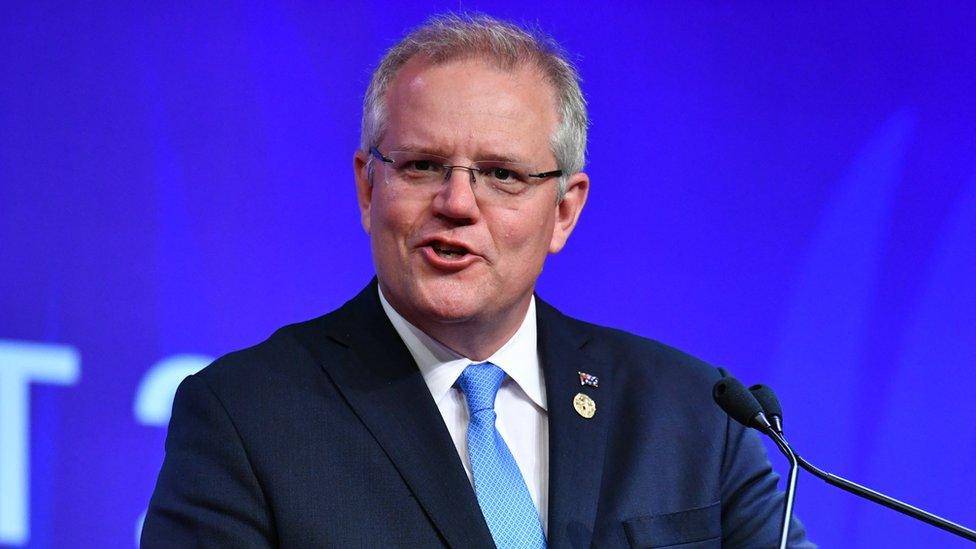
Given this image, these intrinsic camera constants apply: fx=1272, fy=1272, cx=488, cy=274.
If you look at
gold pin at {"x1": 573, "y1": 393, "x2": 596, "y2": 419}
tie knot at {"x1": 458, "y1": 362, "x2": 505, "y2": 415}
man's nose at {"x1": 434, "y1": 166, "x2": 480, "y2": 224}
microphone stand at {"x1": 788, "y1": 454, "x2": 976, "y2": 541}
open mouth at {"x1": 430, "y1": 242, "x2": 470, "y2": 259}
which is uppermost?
man's nose at {"x1": 434, "y1": 166, "x2": 480, "y2": 224}

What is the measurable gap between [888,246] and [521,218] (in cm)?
152

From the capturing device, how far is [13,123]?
9.62 ft

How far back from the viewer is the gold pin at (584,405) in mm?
2473

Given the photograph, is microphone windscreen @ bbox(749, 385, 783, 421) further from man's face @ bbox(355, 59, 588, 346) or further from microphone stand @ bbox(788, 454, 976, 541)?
man's face @ bbox(355, 59, 588, 346)

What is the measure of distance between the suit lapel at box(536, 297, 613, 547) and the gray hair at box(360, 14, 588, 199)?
12.2 inches

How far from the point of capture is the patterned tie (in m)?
2.26

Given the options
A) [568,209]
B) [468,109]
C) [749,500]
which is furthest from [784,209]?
[468,109]

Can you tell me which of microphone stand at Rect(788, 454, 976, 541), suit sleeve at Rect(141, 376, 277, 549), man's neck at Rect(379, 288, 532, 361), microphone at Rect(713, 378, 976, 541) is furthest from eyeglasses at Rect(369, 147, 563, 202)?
microphone stand at Rect(788, 454, 976, 541)

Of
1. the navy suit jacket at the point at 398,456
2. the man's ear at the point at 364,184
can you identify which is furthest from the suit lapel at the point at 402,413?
the man's ear at the point at 364,184

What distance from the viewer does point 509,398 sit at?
248 centimetres

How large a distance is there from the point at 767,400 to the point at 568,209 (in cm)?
73

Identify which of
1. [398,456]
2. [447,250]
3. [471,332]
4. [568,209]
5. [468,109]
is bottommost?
[398,456]

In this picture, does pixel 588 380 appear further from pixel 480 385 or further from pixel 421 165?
pixel 421 165

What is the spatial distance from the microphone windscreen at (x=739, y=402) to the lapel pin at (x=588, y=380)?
1.74 feet
